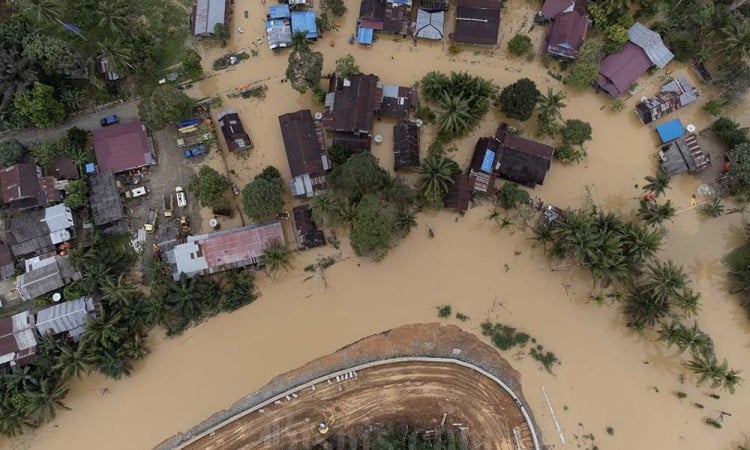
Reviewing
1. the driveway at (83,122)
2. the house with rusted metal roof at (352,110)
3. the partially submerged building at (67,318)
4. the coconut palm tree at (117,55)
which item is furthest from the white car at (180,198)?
the house with rusted metal roof at (352,110)

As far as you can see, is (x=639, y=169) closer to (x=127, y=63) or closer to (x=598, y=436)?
(x=598, y=436)

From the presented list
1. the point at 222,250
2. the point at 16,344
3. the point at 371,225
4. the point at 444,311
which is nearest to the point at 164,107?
the point at 222,250

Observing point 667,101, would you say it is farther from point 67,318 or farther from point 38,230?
point 38,230

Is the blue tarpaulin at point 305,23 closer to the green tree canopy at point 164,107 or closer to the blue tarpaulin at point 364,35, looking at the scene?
the blue tarpaulin at point 364,35

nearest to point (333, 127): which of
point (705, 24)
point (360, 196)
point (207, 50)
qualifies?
point (360, 196)

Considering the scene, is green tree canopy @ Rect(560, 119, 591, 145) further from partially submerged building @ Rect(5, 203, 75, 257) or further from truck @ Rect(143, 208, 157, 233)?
partially submerged building @ Rect(5, 203, 75, 257)

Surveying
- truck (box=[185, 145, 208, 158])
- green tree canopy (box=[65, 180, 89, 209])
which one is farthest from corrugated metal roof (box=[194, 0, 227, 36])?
green tree canopy (box=[65, 180, 89, 209])
